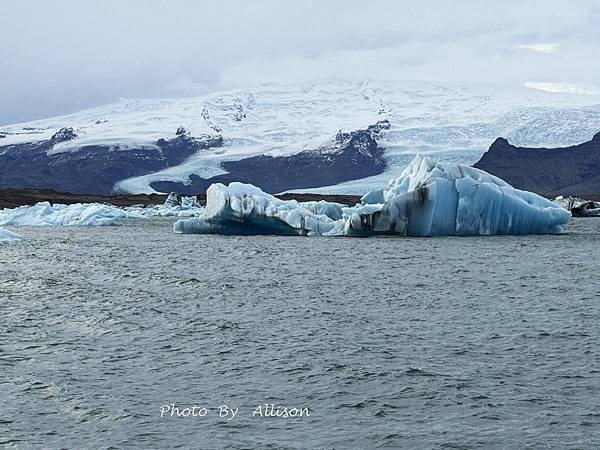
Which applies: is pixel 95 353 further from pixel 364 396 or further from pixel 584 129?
pixel 584 129

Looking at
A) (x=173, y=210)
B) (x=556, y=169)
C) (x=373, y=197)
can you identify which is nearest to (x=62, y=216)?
(x=173, y=210)

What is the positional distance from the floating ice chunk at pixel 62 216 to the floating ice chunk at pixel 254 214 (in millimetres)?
17228

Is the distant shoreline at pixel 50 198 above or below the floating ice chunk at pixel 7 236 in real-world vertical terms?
below

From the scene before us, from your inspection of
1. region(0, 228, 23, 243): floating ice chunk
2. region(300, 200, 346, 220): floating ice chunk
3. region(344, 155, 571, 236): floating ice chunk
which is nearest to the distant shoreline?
region(0, 228, 23, 243): floating ice chunk

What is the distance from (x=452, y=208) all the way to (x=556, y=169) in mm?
152934

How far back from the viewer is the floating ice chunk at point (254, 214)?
3366 cm

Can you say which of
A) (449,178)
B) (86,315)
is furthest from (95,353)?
(449,178)

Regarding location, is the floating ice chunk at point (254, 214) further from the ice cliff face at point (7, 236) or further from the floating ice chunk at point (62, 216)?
the floating ice chunk at point (62, 216)

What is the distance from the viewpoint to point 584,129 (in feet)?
433

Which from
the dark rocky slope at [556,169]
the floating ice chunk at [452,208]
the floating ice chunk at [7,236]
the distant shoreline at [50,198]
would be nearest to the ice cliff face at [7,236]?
the floating ice chunk at [7,236]

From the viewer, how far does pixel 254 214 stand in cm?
3462

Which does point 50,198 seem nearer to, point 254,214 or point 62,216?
point 62,216

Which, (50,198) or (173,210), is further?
(50,198)

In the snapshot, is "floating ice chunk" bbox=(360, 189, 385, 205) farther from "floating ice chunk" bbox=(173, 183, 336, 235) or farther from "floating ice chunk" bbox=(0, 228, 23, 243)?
"floating ice chunk" bbox=(0, 228, 23, 243)
